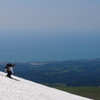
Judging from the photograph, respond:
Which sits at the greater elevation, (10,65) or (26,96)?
(10,65)

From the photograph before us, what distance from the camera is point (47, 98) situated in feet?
78.4

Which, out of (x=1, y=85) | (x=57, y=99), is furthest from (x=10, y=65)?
(x=57, y=99)

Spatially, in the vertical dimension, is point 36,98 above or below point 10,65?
below

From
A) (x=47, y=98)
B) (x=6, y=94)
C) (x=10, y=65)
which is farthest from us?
(x=10, y=65)

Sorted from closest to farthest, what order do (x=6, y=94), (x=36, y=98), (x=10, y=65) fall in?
(x=6, y=94) → (x=36, y=98) → (x=10, y=65)

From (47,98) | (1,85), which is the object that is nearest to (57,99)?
(47,98)

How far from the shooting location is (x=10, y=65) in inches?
1198

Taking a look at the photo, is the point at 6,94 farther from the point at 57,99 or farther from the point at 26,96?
the point at 57,99

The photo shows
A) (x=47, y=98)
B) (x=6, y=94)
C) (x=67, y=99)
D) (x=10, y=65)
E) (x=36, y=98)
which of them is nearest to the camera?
(x=6, y=94)

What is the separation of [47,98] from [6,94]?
4.52 metres

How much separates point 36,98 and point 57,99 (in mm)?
3049

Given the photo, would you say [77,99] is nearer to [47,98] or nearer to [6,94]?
[47,98]

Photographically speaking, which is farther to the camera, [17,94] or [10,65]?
[10,65]

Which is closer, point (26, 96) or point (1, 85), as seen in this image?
point (26, 96)
